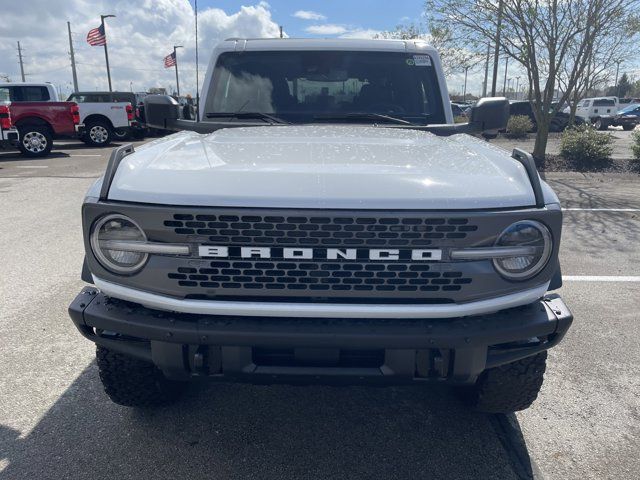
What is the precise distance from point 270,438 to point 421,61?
9.25ft

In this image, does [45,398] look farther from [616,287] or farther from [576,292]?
[616,287]

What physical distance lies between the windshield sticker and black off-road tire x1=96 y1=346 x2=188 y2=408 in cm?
278

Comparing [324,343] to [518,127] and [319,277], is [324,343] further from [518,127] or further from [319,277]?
[518,127]

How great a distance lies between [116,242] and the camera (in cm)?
216

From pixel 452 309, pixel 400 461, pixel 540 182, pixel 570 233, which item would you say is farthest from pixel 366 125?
pixel 570 233

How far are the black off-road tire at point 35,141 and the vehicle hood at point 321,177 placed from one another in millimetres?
14448

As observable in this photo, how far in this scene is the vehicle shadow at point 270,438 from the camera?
250cm

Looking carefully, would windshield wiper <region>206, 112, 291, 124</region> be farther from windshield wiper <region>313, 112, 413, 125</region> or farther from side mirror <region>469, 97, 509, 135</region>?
side mirror <region>469, 97, 509, 135</region>

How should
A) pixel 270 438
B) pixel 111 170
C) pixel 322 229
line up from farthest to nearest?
pixel 270 438
pixel 111 170
pixel 322 229

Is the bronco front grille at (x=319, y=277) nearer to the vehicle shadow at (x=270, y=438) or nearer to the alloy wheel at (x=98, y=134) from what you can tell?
the vehicle shadow at (x=270, y=438)

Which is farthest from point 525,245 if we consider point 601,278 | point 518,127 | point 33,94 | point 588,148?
point 518,127

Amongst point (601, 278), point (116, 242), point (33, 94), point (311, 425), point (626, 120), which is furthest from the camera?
point (626, 120)

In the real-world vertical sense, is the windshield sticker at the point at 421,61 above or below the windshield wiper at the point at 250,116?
above

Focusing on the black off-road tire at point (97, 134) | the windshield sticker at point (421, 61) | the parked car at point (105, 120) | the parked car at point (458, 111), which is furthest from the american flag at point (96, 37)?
the windshield sticker at point (421, 61)
